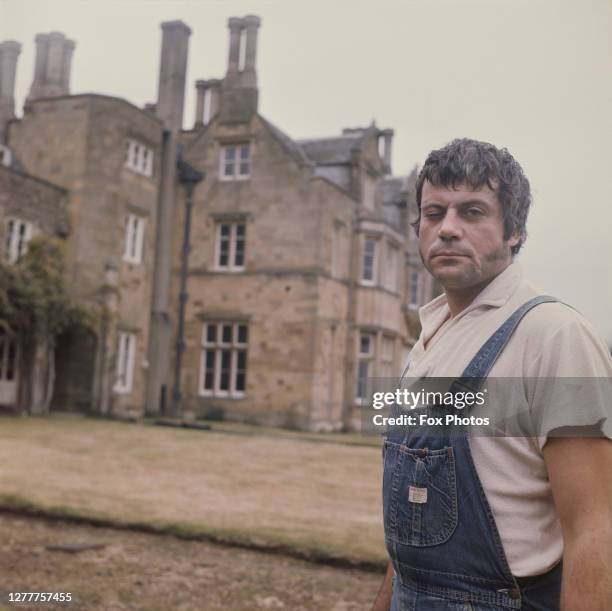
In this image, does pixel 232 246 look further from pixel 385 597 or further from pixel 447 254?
pixel 447 254

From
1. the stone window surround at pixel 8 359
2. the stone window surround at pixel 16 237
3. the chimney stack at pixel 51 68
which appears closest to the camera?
the stone window surround at pixel 16 237

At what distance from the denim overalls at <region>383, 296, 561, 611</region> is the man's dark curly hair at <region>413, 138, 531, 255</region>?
0.20m

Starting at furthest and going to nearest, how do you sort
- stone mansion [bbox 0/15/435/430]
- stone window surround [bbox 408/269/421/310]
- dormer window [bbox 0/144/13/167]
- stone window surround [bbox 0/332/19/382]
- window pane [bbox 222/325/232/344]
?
stone window surround [bbox 408/269/421/310], window pane [bbox 222/325/232/344], dormer window [bbox 0/144/13/167], stone mansion [bbox 0/15/435/430], stone window surround [bbox 0/332/19/382]

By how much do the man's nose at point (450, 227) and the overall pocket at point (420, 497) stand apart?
42 cm

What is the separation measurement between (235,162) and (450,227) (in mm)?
21387

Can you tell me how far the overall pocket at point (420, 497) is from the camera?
5.21 feet

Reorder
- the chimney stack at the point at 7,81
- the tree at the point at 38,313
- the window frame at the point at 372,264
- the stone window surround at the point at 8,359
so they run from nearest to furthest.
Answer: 1. the tree at the point at 38,313
2. the stone window surround at the point at 8,359
3. the chimney stack at the point at 7,81
4. the window frame at the point at 372,264

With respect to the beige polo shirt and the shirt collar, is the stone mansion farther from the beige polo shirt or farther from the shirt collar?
the beige polo shirt

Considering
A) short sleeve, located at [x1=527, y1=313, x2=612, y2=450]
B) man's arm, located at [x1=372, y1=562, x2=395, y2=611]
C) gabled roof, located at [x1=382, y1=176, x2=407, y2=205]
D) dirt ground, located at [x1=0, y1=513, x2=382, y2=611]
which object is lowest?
dirt ground, located at [x1=0, y1=513, x2=382, y2=611]

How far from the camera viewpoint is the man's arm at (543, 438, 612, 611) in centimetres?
139

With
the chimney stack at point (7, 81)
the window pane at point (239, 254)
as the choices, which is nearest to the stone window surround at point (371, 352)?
the window pane at point (239, 254)

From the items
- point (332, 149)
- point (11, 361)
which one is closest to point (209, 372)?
point (11, 361)

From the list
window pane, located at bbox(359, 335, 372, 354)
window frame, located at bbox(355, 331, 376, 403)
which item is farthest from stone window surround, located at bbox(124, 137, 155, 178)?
window pane, located at bbox(359, 335, 372, 354)

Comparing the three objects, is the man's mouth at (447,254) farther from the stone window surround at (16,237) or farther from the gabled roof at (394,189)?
the gabled roof at (394,189)
